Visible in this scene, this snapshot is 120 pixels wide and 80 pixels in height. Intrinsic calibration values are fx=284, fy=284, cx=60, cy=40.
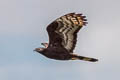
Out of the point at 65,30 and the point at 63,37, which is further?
the point at 63,37

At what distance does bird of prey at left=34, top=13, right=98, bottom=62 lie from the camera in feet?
42.9

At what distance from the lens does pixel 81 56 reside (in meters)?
12.7

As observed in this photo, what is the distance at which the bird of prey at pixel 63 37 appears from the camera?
13062 mm

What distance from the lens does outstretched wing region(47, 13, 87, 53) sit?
13298 mm

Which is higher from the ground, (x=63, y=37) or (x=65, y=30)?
(x=65, y=30)

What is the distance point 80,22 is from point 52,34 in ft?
5.41

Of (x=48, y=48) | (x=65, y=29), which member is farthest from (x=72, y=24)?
(x=48, y=48)

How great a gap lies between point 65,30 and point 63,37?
38 centimetres

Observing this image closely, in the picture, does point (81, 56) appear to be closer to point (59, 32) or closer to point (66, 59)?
point (66, 59)

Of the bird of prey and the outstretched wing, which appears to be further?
the outstretched wing

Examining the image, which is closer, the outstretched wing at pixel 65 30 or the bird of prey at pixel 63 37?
the bird of prey at pixel 63 37

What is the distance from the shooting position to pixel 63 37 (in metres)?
14.2

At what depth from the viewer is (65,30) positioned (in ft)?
46.3

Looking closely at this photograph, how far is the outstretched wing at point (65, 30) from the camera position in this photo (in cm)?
1330
